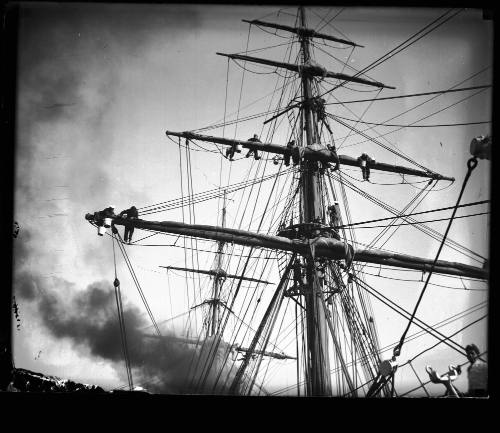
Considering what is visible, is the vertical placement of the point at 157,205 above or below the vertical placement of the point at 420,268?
above

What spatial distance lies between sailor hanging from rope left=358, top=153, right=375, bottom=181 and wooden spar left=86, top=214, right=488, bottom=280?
3.45 feet

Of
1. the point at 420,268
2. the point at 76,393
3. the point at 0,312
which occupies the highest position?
the point at 420,268

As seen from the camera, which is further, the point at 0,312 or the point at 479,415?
the point at 0,312

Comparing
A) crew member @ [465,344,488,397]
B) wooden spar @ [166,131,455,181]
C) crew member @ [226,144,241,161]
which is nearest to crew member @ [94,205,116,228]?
wooden spar @ [166,131,455,181]

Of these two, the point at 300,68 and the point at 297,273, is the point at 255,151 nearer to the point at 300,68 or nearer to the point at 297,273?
the point at 300,68

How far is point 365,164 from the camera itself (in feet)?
19.2

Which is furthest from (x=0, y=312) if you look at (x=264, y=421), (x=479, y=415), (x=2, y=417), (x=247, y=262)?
(x=479, y=415)

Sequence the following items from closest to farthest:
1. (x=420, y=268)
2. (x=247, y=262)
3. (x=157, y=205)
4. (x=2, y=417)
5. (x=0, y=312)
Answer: (x=2, y=417) → (x=0, y=312) → (x=157, y=205) → (x=420, y=268) → (x=247, y=262)

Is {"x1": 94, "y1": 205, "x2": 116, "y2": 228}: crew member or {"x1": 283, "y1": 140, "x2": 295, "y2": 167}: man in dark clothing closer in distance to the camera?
{"x1": 94, "y1": 205, "x2": 116, "y2": 228}: crew member

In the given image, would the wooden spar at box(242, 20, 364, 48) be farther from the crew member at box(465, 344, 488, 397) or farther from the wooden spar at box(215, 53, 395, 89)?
the crew member at box(465, 344, 488, 397)

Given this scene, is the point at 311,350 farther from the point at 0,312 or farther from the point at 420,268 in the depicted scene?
the point at 0,312

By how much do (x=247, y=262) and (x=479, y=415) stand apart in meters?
3.57

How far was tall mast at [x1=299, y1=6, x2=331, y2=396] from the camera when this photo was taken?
20.2 ft

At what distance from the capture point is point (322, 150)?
709 cm
